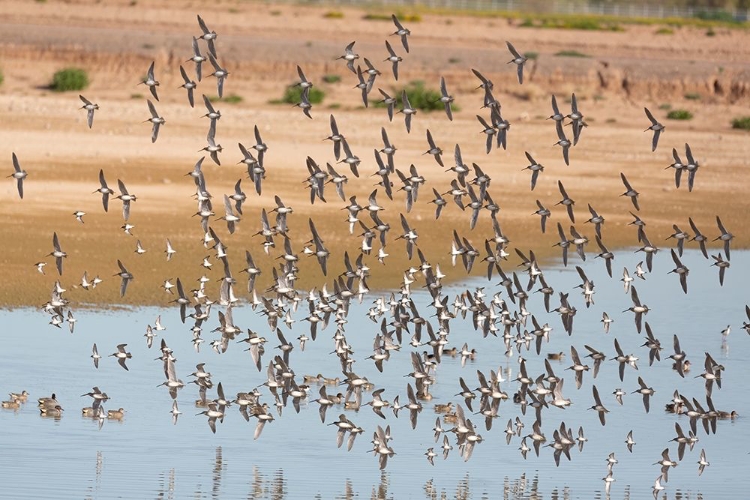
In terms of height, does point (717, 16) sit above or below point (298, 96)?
above

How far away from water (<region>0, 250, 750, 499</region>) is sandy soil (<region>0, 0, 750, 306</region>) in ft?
12.3

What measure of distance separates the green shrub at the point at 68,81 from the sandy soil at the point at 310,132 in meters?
0.55

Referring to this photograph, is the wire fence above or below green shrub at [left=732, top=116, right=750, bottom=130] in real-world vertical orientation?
above

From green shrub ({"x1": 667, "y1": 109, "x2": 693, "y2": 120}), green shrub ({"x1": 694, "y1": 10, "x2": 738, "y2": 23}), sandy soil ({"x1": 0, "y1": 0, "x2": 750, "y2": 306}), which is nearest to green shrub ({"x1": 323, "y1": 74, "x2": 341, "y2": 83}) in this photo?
sandy soil ({"x1": 0, "y1": 0, "x2": 750, "y2": 306})

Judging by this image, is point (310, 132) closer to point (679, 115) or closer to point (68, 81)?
point (68, 81)

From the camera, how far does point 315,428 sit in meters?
24.3

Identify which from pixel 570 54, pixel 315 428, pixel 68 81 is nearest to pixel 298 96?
pixel 68 81

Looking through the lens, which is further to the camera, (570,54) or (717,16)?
(717,16)

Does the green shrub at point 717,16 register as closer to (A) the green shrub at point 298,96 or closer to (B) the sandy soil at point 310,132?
(B) the sandy soil at point 310,132

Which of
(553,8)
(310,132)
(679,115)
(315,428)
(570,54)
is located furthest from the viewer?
(553,8)

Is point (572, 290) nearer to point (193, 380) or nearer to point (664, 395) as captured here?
point (664, 395)

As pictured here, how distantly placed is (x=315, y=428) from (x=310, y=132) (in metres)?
36.5

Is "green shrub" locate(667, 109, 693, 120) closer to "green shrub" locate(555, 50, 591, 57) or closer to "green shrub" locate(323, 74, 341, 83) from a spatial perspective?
"green shrub" locate(323, 74, 341, 83)

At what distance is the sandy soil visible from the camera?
37.9 meters
